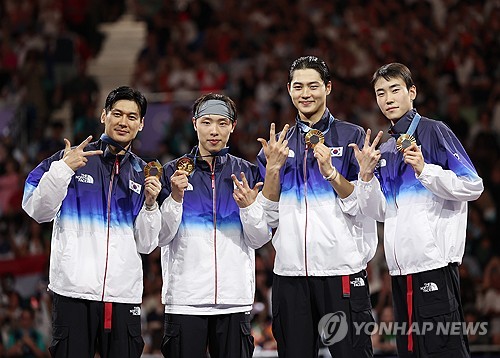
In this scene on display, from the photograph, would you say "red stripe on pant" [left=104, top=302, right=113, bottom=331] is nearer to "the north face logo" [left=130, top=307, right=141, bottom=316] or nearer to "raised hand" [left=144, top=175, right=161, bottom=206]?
"the north face logo" [left=130, top=307, right=141, bottom=316]

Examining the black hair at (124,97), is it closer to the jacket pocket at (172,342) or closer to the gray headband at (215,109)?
the gray headband at (215,109)

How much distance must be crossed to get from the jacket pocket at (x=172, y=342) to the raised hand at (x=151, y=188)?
2.80ft

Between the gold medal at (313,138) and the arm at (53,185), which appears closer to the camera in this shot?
the arm at (53,185)

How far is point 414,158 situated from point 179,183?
1.56 m

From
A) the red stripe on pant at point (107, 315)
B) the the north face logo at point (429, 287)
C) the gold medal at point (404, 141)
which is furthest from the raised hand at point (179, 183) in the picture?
the the north face logo at point (429, 287)

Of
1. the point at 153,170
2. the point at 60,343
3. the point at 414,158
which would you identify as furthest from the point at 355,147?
the point at 60,343

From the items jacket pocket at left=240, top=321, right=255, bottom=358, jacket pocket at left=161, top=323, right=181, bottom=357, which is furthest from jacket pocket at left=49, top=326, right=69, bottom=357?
jacket pocket at left=240, top=321, right=255, bottom=358

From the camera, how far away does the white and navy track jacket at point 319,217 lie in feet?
19.6

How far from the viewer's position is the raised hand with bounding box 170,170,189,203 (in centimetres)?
612

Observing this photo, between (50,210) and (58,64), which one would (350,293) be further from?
(58,64)

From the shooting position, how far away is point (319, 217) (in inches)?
238

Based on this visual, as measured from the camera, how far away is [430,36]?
13891 millimetres

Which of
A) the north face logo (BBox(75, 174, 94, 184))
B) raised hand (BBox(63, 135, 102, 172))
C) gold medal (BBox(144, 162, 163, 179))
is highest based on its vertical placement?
raised hand (BBox(63, 135, 102, 172))

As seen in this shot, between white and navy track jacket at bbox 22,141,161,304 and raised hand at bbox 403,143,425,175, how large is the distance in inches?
66.8
